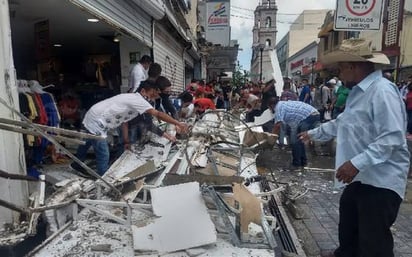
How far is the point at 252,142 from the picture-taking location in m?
5.64

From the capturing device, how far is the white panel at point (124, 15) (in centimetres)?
514

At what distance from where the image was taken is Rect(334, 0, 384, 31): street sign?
6227mm

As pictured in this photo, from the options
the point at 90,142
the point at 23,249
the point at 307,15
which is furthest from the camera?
the point at 307,15

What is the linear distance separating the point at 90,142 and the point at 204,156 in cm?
153

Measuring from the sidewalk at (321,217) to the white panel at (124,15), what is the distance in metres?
3.79

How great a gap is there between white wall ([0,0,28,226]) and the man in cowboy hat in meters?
2.50

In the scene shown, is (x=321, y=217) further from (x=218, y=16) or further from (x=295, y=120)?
(x=218, y=16)

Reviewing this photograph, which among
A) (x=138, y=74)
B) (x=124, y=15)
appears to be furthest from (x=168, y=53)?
(x=138, y=74)

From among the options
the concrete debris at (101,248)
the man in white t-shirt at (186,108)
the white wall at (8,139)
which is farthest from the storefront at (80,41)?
the concrete debris at (101,248)

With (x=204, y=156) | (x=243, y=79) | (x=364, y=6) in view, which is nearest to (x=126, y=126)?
(x=204, y=156)

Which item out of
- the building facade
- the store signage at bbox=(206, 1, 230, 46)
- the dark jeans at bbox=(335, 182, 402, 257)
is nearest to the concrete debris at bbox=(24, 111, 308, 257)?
the dark jeans at bbox=(335, 182, 402, 257)

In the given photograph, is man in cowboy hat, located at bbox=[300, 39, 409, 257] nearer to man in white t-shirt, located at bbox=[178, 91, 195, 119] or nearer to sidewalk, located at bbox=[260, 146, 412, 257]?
sidewalk, located at bbox=[260, 146, 412, 257]

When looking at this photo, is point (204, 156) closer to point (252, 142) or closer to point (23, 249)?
point (252, 142)

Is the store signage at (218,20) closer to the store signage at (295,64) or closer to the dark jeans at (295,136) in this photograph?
the dark jeans at (295,136)
